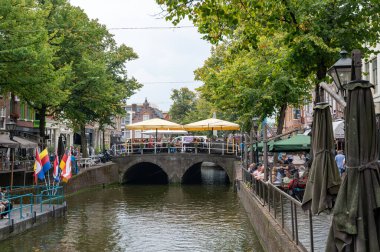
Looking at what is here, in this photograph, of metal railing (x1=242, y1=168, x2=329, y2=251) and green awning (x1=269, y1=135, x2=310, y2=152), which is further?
green awning (x1=269, y1=135, x2=310, y2=152)

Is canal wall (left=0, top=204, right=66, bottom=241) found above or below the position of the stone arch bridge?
below

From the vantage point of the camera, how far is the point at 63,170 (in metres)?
22.1

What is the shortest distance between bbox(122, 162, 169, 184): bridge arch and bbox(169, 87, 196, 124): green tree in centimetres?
3025

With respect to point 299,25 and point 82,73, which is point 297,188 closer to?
point 299,25

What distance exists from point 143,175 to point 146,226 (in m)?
A: 27.7

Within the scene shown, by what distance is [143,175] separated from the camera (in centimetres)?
4659

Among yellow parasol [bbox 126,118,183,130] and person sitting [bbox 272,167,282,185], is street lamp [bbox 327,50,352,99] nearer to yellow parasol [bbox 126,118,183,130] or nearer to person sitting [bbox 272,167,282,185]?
person sitting [bbox 272,167,282,185]

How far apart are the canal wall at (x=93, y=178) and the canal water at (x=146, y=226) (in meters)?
0.83

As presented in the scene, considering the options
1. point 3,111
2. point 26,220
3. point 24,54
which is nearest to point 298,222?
point 26,220

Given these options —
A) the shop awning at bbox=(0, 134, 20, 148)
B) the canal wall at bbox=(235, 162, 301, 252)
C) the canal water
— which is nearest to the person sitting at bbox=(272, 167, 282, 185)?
the canal wall at bbox=(235, 162, 301, 252)

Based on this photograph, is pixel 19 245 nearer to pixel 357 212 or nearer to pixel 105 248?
pixel 105 248

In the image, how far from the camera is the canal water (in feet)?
49.6

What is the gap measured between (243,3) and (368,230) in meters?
5.62

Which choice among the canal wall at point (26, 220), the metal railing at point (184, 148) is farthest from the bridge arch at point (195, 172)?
the canal wall at point (26, 220)
